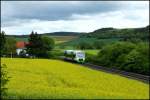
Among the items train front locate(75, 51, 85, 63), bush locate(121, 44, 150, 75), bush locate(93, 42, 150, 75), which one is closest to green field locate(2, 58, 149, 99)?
bush locate(121, 44, 150, 75)

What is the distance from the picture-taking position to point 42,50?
118000mm

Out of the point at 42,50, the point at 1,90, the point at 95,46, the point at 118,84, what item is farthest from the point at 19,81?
the point at 95,46

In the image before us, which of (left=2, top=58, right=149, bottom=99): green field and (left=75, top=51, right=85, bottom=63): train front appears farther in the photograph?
(left=75, top=51, right=85, bottom=63): train front

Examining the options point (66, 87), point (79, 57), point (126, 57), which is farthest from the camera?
point (79, 57)

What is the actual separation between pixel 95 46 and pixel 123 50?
60.0 metres

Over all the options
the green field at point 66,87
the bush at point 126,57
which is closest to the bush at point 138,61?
the bush at point 126,57

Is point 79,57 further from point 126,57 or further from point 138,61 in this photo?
point 138,61

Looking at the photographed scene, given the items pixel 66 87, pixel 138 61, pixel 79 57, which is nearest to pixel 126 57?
pixel 138 61

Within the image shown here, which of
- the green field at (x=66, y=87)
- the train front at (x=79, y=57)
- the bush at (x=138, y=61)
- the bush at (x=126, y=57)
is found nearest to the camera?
the green field at (x=66, y=87)

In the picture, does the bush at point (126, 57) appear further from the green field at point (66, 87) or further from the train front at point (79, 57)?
the green field at point (66, 87)

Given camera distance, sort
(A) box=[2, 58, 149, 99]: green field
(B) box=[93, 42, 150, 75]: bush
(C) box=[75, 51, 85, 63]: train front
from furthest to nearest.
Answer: (C) box=[75, 51, 85, 63]: train front, (B) box=[93, 42, 150, 75]: bush, (A) box=[2, 58, 149, 99]: green field

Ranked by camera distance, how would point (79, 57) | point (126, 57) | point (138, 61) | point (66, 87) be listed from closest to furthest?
point (66, 87), point (138, 61), point (126, 57), point (79, 57)

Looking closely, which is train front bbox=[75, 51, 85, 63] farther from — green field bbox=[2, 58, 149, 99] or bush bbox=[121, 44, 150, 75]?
green field bbox=[2, 58, 149, 99]

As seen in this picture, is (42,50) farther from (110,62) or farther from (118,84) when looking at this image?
(118,84)
